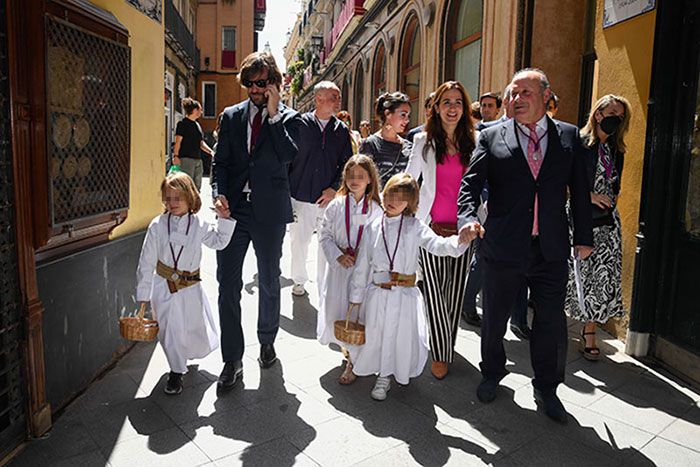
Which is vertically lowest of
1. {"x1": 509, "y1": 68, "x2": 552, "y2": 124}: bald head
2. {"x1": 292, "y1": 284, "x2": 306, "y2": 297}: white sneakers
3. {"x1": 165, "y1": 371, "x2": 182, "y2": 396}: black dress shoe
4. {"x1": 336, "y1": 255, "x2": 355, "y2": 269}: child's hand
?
{"x1": 165, "y1": 371, "x2": 182, "y2": 396}: black dress shoe

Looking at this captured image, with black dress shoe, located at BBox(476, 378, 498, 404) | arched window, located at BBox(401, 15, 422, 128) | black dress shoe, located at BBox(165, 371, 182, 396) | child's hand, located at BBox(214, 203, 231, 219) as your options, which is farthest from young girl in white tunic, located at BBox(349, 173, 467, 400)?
arched window, located at BBox(401, 15, 422, 128)

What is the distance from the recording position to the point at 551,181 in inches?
127

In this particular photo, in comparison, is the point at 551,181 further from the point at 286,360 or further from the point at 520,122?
the point at 286,360

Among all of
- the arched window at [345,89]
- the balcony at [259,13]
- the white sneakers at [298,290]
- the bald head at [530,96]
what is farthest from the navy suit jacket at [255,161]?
the balcony at [259,13]

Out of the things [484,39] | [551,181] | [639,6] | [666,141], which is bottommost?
[551,181]

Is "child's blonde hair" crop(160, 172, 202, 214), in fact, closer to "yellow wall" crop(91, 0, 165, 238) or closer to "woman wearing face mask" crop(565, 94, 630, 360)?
"yellow wall" crop(91, 0, 165, 238)

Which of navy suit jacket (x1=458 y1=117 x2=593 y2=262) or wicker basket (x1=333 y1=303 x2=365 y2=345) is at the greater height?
navy suit jacket (x1=458 y1=117 x2=593 y2=262)

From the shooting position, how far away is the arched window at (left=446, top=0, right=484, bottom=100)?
9.41 metres

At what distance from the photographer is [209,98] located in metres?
32.2

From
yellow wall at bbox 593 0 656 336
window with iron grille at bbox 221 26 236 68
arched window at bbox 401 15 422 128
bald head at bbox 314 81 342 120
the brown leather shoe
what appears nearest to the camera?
the brown leather shoe

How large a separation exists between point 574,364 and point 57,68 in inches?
158

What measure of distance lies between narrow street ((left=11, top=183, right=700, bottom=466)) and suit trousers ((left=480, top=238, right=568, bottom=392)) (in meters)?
0.31

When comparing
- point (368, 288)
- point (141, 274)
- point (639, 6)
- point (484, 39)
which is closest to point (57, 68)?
point (141, 274)

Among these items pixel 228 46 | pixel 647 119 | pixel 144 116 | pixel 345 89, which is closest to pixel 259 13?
pixel 228 46
